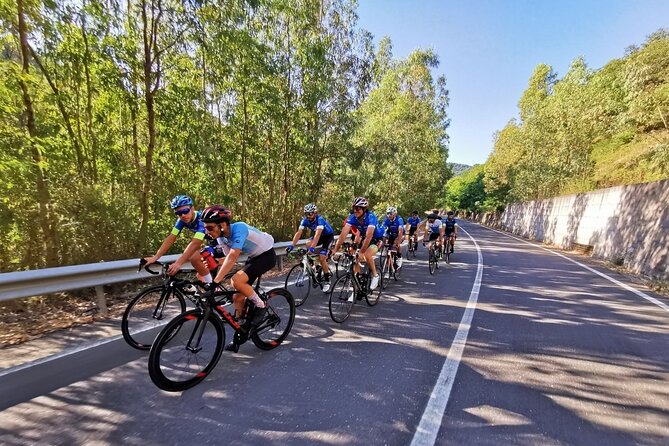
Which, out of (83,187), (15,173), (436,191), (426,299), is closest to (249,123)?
(83,187)

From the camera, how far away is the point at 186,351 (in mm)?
3545

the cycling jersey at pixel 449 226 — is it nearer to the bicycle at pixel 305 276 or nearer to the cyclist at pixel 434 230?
the cyclist at pixel 434 230

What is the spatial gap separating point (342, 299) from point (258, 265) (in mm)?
1854

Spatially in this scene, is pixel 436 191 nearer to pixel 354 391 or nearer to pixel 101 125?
pixel 101 125

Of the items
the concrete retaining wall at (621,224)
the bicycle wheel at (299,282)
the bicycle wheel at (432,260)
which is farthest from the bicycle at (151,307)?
the concrete retaining wall at (621,224)

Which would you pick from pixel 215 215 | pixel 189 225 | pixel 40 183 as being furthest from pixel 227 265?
pixel 40 183

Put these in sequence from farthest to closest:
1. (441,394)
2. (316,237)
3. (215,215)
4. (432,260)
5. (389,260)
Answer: (432,260), (389,260), (316,237), (215,215), (441,394)

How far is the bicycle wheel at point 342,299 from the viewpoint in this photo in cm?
549

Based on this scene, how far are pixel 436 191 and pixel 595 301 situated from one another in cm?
3515

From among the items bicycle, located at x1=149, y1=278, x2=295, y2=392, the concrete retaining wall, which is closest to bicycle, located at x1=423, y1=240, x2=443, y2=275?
the concrete retaining wall

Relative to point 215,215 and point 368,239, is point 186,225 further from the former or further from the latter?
point 368,239

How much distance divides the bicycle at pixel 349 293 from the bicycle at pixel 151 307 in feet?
6.87

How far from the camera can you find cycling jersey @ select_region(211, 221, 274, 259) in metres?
3.89

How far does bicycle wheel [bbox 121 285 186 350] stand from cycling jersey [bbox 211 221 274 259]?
1070 millimetres
